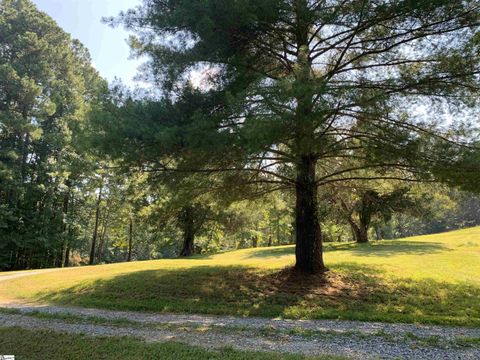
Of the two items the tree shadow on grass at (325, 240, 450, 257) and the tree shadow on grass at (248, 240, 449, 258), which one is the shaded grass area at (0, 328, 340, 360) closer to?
the tree shadow on grass at (248, 240, 449, 258)

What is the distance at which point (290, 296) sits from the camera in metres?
9.15

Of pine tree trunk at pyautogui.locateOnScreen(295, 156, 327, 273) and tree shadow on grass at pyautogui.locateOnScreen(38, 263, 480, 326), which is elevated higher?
pine tree trunk at pyautogui.locateOnScreen(295, 156, 327, 273)

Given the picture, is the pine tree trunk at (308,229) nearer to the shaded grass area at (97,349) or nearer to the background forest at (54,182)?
the shaded grass area at (97,349)

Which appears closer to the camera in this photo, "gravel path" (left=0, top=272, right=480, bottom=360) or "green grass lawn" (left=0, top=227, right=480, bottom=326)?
"gravel path" (left=0, top=272, right=480, bottom=360)

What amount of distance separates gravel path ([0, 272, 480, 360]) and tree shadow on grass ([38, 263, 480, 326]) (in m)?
0.59

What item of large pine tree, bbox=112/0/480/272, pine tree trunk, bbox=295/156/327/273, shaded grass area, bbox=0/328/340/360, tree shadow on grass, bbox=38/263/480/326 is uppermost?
large pine tree, bbox=112/0/480/272

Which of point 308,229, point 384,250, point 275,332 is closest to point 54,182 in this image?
point 308,229

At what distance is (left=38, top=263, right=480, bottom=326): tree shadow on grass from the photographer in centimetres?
804

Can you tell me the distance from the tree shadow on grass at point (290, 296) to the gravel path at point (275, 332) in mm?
589

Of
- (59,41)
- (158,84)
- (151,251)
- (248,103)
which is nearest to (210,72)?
(158,84)

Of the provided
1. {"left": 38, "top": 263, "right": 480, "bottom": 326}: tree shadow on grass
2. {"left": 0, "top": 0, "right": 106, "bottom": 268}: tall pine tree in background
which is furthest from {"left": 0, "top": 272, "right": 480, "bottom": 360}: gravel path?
{"left": 0, "top": 0, "right": 106, "bottom": 268}: tall pine tree in background

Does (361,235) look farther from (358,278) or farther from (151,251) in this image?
(151,251)

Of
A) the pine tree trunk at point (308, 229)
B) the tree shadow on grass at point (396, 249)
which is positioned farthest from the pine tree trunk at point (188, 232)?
the pine tree trunk at point (308, 229)

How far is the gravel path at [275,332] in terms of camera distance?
5.54m
